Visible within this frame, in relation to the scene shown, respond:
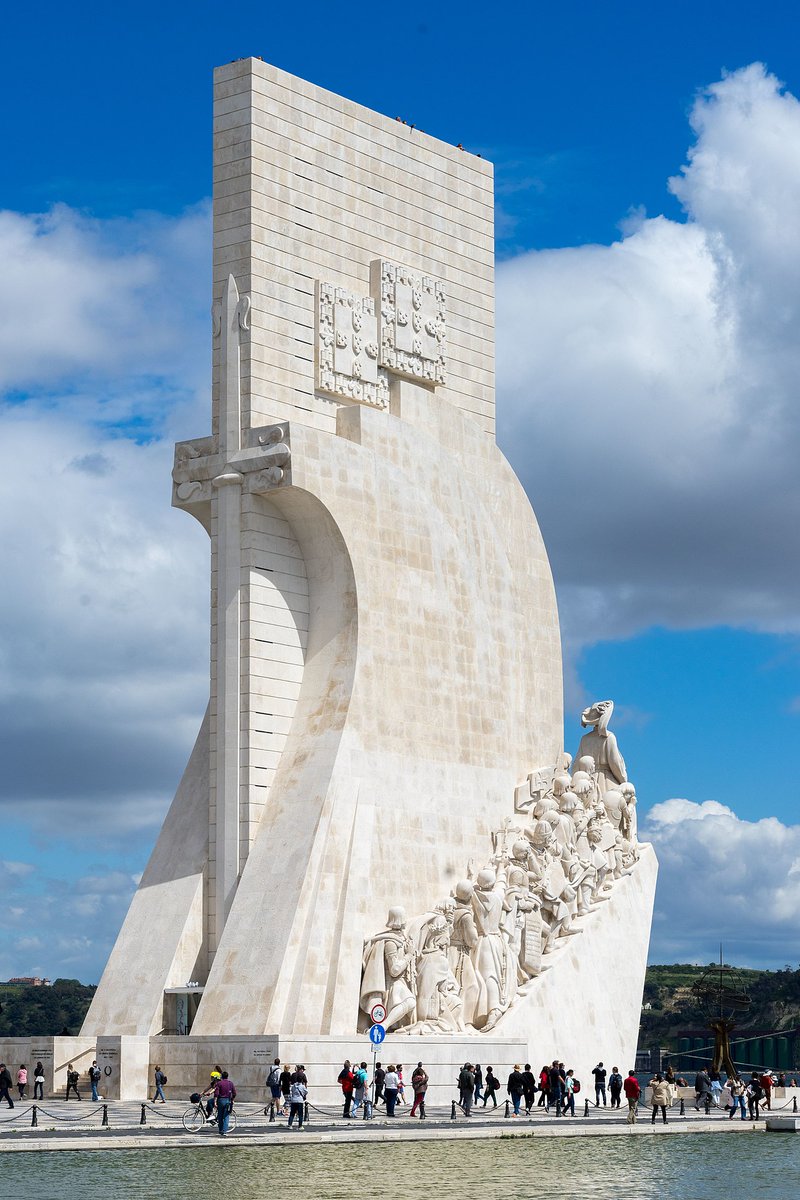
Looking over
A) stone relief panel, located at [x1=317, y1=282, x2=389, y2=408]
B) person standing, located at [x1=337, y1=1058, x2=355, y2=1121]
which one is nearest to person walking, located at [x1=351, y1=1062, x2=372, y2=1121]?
person standing, located at [x1=337, y1=1058, x2=355, y2=1121]

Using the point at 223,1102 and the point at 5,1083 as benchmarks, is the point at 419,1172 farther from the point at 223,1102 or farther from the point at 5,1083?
the point at 5,1083

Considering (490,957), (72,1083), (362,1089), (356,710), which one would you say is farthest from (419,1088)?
(356,710)

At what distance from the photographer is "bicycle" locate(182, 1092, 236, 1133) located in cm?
2194

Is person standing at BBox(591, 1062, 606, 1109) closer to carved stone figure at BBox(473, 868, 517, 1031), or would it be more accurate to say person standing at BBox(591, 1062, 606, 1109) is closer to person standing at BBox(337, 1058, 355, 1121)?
carved stone figure at BBox(473, 868, 517, 1031)

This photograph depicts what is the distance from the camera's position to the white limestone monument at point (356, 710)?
26.9 m

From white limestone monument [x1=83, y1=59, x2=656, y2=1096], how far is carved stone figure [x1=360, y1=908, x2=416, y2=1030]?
4 cm

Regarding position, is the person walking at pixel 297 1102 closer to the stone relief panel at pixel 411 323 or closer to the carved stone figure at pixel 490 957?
the carved stone figure at pixel 490 957

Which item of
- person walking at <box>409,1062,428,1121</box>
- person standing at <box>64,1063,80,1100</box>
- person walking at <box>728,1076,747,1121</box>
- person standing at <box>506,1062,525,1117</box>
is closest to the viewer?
person walking at <box>409,1062,428,1121</box>

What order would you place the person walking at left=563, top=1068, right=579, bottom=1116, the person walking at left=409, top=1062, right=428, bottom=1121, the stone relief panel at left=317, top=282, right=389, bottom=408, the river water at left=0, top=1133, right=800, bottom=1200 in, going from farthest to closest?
the stone relief panel at left=317, top=282, right=389, bottom=408
the person walking at left=563, top=1068, right=579, bottom=1116
the person walking at left=409, top=1062, right=428, bottom=1121
the river water at left=0, top=1133, right=800, bottom=1200

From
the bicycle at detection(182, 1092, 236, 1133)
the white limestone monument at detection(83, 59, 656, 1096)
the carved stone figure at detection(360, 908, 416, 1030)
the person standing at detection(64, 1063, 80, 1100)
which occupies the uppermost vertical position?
the white limestone monument at detection(83, 59, 656, 1096)

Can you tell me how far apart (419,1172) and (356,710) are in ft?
35.4

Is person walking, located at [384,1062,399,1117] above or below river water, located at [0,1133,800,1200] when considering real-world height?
above

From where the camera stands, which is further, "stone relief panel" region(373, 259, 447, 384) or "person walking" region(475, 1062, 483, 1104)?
"stone relief panel" region(373, 259, 447, 384)

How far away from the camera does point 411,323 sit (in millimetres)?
31391
